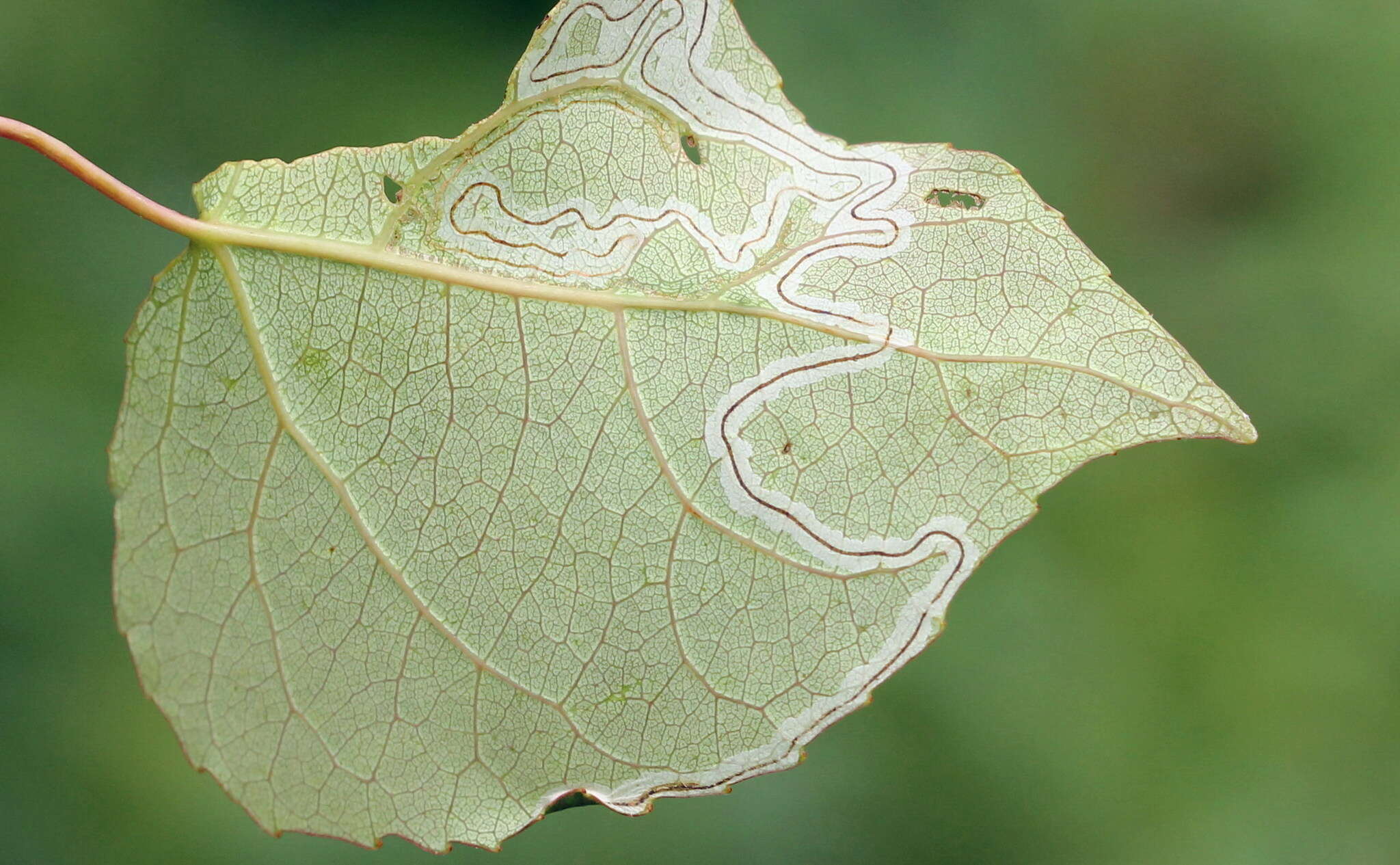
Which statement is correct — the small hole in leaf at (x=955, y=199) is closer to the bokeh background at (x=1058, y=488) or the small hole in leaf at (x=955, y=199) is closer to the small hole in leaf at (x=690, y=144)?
the small hole in leaf at (x=690, y=144)

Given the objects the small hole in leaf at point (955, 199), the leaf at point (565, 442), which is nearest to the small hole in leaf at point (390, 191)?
the leaf at point (565, 442)

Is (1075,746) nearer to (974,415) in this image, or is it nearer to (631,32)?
(974,415)

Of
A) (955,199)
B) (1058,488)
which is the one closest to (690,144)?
(955,199)

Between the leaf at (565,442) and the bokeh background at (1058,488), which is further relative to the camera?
the bokeh background at (1058,488)

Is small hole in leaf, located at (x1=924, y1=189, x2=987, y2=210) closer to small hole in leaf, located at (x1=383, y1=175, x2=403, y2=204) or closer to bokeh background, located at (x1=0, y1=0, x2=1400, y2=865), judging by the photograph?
small hole in leaf, located at (x1=383, y1=175, x2=403, y2=204)

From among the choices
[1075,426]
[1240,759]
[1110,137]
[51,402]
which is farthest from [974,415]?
[51,402]
